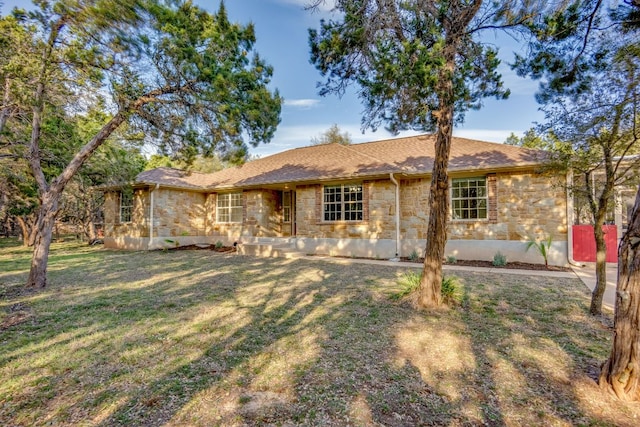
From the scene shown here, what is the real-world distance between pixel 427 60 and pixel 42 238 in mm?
8413

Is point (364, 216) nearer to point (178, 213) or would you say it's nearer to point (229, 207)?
point (229, 207)

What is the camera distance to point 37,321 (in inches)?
199

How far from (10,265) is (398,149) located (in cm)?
1466

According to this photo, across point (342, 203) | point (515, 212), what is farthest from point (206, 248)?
point (515, 212)

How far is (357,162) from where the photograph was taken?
1335cm

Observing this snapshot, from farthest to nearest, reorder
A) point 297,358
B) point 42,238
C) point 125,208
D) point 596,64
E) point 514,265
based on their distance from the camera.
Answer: point 125,208
point 514,265
point 42,238
point 596,64
point 297,358

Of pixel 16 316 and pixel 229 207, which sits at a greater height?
pixel 229 207

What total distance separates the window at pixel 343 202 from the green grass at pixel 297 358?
609 centimetres

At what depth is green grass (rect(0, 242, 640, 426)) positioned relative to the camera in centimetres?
275

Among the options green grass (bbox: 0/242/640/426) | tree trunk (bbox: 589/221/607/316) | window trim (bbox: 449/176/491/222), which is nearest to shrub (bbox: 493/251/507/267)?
window trim (bbox: 449/176/491/222)

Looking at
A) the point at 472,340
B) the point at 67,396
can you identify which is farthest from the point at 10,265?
the point at 472,340

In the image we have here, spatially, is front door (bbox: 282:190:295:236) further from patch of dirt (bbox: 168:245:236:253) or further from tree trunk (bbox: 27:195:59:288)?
tree trunk (bbox: 27:195:59:288)

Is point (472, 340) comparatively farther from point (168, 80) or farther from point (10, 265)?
point (10, 265)

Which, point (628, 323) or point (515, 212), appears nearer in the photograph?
point (628, 323)
